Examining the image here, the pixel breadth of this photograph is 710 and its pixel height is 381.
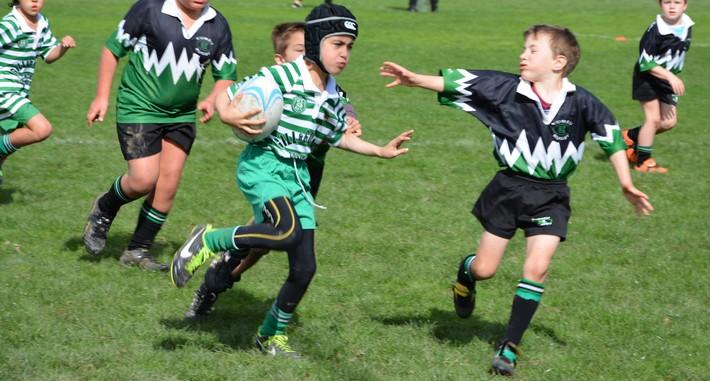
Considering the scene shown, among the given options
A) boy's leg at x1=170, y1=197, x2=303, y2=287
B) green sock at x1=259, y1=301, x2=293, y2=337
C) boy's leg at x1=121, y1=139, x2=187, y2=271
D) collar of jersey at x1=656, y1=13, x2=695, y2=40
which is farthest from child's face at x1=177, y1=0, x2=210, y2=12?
collar of jersey at x1=656, y1=13, x2=695, y2=40

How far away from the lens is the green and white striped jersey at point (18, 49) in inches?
356

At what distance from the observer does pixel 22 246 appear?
26.2 feet

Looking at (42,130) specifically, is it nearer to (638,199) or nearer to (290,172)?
(290,172)

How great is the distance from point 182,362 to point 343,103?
176 cm

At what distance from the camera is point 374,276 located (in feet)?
25.1

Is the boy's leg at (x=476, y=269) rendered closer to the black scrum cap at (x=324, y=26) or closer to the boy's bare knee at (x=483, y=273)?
the boy's bare knee at (x=483, y=273)

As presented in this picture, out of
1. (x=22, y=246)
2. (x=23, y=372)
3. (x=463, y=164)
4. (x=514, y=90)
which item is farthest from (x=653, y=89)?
(x=23, y=372)

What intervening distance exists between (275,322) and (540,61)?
2.21 meters

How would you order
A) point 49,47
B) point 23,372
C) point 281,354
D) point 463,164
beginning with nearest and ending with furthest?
1. point 23,372
2. point 281,354
3. point 49,47
4. point 463,164

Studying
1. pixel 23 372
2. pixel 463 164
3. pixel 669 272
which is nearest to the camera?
pixel 23 372

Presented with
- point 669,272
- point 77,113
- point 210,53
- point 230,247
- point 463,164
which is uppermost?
point 210,53

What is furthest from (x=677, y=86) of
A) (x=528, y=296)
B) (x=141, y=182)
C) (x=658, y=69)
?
(x=141, y=182)

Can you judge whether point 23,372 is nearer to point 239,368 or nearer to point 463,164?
point 239,368

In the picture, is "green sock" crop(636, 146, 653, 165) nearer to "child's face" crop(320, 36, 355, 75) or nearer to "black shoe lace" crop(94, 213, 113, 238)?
"black shoe lace" crop(94, 213, 113, 238)
